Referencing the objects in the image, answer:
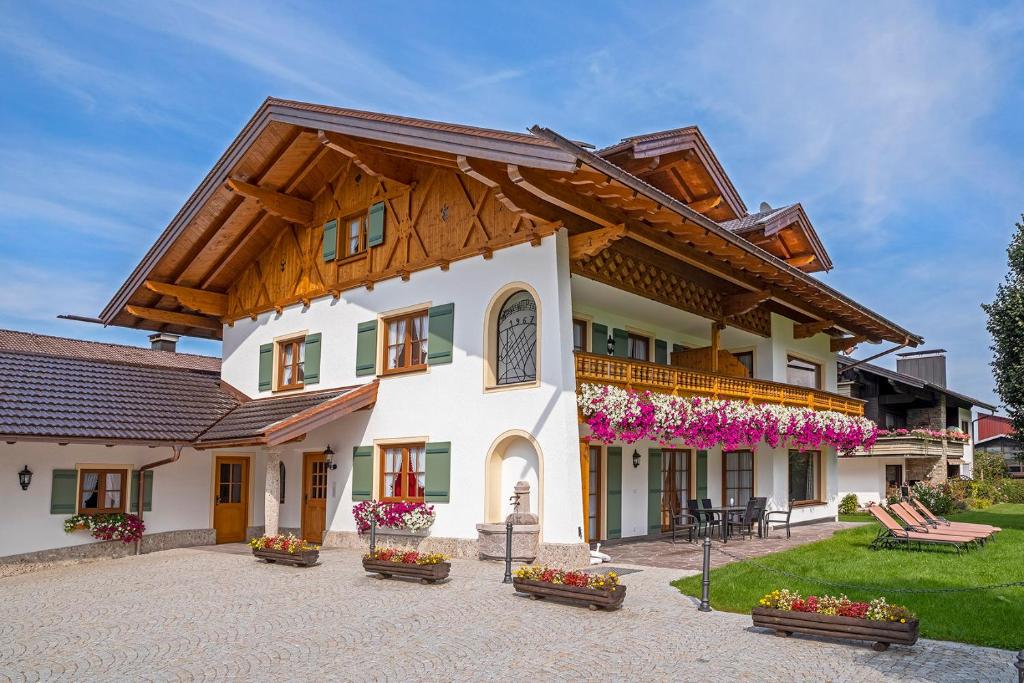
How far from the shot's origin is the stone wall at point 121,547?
14.7 m

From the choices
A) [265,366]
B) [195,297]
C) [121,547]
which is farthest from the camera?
[195,297]

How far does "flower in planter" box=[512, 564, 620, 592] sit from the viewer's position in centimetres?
962

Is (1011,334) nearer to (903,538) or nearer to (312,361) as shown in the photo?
(903,538)

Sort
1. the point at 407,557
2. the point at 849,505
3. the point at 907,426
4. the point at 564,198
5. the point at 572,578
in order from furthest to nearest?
1. the point at 907,426
2. the point at 849,505
3. the point at 564,198
4. the point at 407,557
5. the point at 572,578

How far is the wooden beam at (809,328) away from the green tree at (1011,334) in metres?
3.81

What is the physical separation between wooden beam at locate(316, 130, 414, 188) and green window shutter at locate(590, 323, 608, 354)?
14.9 feet

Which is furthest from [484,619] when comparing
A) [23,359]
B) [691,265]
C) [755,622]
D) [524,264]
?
[23,359]

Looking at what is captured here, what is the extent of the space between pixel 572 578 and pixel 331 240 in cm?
1048

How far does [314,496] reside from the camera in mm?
17812

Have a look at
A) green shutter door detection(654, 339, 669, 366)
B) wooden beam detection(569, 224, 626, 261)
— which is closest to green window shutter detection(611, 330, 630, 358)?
green shutter door detection(654, 339, 669, 366)

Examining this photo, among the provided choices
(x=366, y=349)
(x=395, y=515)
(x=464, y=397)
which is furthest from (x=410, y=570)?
(x=366, y=349)

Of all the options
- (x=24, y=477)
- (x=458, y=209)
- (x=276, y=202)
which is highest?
(x=276, y=202)

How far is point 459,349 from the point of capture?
1486cm

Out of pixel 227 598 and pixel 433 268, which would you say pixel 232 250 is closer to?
pixel 433 268
